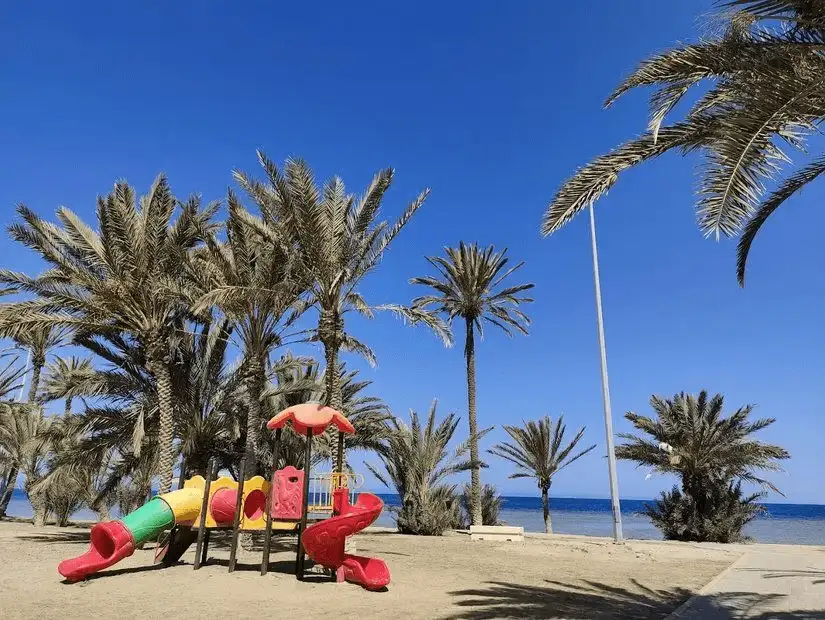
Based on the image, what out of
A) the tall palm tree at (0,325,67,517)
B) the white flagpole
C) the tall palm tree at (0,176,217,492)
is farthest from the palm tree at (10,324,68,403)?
the white flagpole

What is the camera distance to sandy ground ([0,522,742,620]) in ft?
24.1

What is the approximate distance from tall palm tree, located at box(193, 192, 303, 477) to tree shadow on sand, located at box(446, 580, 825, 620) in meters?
6.55

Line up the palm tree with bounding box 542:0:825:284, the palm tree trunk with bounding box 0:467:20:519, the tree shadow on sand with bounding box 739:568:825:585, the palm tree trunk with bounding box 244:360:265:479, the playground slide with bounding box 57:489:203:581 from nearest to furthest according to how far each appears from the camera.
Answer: the palm tree with bounding box 542:0:825:284, the playground slide with bounding box 57:489:203:581, the tree shadow on sand with bounding box 739:568:825:585, the palm tree trunk with bounding box 244:360:265:479, the palm tree trunk with bounding box 0:467:20:519

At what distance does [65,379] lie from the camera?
677 inches

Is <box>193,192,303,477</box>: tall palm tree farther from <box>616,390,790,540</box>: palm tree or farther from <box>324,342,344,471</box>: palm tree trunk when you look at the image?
<box>616,390,790,540</box>: palm tree

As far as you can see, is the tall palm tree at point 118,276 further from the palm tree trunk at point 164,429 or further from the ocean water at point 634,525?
the ocean water at point 634,525

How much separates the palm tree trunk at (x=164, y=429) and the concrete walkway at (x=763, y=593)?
11.2 meters

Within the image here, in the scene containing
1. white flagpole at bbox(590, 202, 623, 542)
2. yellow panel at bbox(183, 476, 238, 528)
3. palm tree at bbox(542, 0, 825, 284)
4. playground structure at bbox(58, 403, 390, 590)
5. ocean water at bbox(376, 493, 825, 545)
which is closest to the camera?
palm tree at bbox(542, 0, 825, 284)

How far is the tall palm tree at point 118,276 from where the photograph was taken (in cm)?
1360

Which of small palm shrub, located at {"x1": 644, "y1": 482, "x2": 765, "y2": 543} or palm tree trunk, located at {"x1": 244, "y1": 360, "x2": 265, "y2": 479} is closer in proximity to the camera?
palm tree trunk, located at {"x1": 244, "y1": 360, "x2": 265, "y2": 479}

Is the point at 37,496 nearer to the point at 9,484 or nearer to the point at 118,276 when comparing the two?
the point at 9,484

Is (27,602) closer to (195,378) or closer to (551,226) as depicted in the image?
(551,226)

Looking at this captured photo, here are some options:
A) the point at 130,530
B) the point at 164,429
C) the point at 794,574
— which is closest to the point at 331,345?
the point at 164,429

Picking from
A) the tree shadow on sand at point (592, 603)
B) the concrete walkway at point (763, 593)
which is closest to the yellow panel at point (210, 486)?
the tree shadow on sand at point (592, 603)
